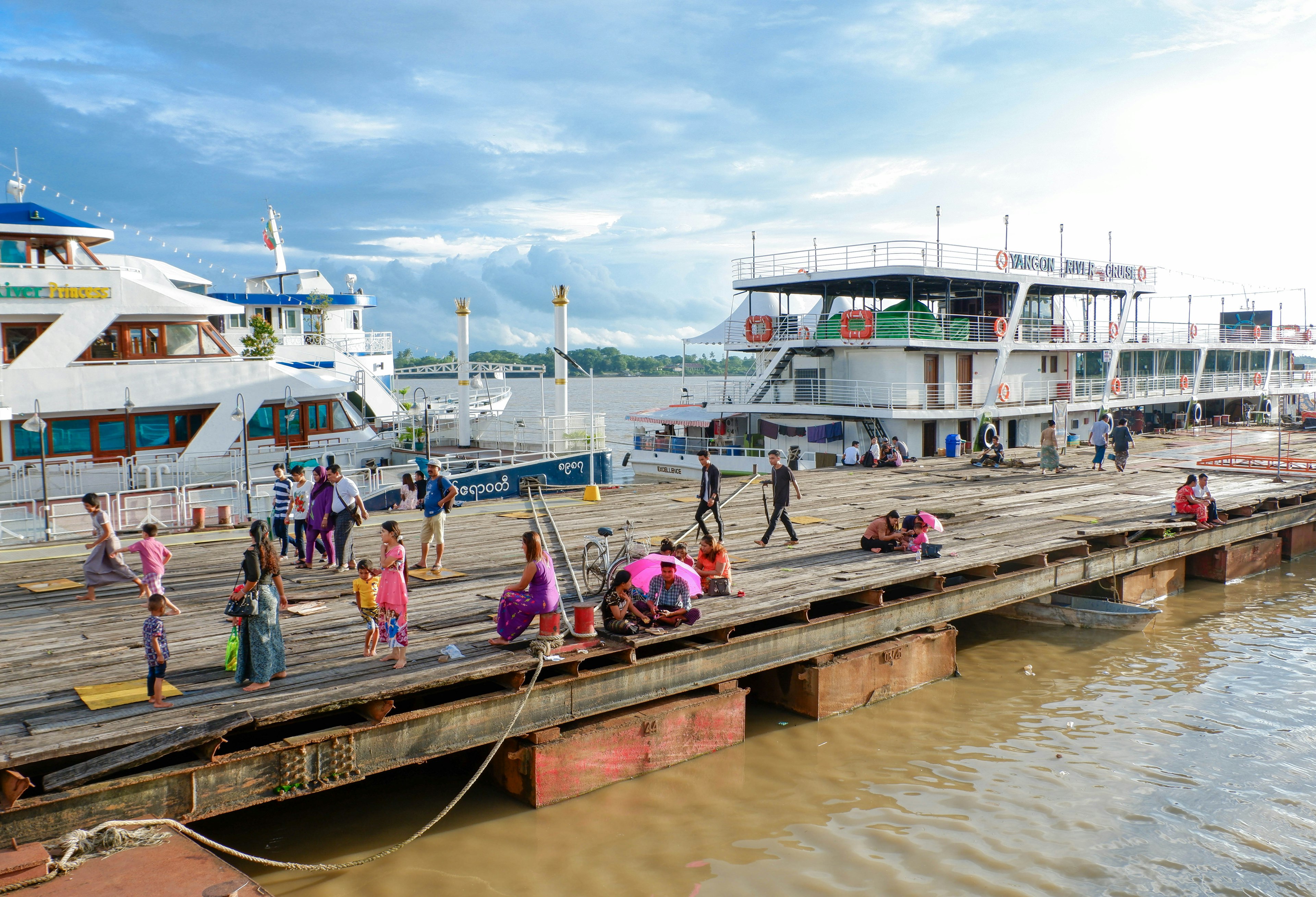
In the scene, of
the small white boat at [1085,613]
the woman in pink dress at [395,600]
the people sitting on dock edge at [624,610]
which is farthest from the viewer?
the small white boat at [1085,613]

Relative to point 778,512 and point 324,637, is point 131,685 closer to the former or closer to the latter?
point 324,637

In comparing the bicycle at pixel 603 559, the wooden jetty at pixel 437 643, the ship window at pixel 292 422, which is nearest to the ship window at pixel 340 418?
the ship window at pixel 292 422

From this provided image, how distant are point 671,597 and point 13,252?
66.8 ft

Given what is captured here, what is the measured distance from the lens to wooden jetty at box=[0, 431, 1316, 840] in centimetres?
740

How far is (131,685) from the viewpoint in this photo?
859 centimetres

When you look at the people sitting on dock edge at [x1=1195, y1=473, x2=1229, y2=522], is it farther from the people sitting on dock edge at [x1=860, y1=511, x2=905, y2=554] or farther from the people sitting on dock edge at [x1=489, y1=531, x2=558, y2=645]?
the people sitting on dock edge at [x1=489, y1=531, x2=558, y2=645]

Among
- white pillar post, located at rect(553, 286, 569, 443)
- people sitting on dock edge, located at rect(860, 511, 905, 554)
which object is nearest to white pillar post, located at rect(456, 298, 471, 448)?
white pillar post, located at rect(553, 286, 569, 443)

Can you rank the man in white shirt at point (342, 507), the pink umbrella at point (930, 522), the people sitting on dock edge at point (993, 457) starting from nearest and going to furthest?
the man in white shirt at point (342, 507)
the pink umbrella at point (930, 522)
the people sitting on dock edge at point (993, 457)

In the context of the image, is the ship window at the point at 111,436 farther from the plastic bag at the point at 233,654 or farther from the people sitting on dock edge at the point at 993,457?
the people sitting on dock edge at the point at 993,457

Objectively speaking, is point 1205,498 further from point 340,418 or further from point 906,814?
point 340,418

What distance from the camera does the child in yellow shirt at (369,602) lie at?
31.2ft

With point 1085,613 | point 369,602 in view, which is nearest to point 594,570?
point 369,602

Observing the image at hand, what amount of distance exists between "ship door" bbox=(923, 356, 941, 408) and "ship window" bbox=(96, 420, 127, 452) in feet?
85.9

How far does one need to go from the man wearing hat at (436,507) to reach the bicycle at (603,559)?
2.20 m
